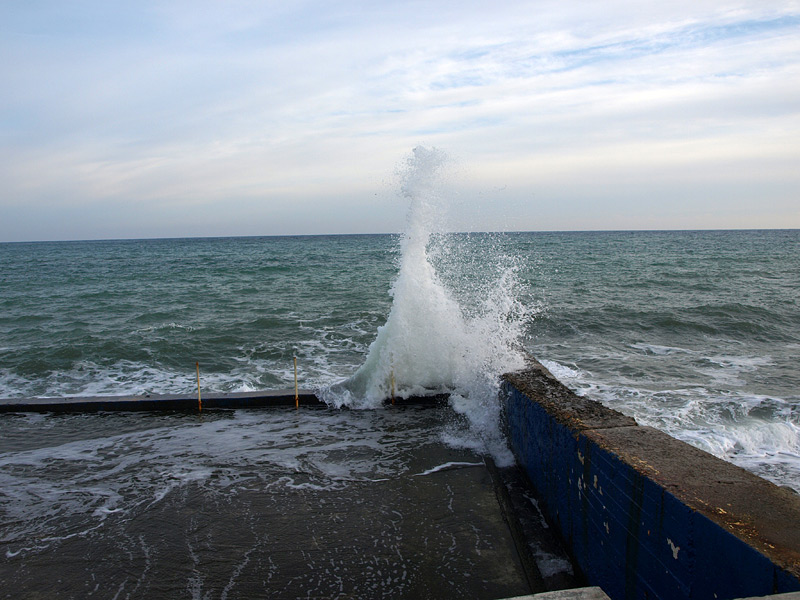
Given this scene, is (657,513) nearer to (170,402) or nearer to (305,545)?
(305,545)

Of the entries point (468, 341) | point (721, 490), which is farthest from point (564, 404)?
point (468, 341)

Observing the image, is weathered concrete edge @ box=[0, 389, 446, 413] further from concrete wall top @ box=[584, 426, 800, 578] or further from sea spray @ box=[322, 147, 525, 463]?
concrete wall top @ box=[584, 426, 800, 578]

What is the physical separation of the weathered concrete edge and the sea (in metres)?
0.20

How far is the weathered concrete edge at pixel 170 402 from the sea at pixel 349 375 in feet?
0.67

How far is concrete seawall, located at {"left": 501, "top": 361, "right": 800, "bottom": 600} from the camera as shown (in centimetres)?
252

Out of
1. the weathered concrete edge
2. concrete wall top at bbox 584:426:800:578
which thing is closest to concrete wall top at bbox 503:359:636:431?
concrete wall top at bbox 584:426:800:578

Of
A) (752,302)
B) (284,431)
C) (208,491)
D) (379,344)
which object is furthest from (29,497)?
(752,302)

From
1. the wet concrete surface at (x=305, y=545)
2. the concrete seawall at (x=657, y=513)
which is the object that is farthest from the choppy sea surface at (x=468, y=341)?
the concrete seawall at (x=657, y=513)

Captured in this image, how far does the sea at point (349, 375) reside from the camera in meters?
5.93

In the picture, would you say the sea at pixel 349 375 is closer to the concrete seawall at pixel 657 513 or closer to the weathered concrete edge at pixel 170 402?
the weathered concrete edge at pixel 170 402

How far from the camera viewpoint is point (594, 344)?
13.3m

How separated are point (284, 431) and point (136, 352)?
751 centimetres

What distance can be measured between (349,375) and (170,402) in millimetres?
3597

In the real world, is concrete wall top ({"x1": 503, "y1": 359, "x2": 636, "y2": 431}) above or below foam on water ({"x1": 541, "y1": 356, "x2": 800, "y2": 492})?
above
